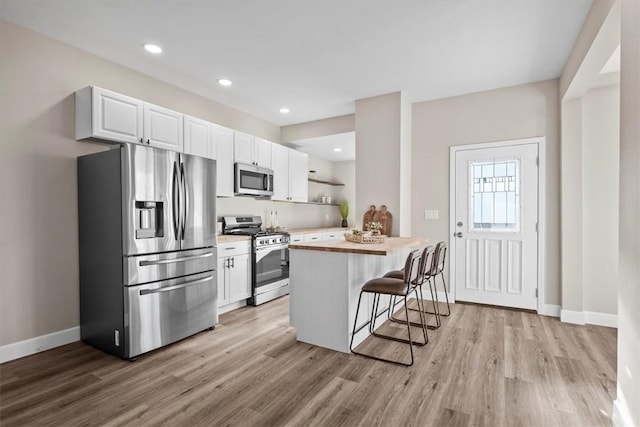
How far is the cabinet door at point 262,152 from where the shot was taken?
4609 millimetres

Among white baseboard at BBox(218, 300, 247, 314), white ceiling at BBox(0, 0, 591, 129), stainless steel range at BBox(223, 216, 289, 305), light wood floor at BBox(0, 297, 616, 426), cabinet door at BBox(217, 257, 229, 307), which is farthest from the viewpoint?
stainless steel range at BBox(223, 216, 289, 305)

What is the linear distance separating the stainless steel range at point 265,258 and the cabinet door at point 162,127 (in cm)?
125

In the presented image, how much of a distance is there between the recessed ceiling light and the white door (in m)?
3.55

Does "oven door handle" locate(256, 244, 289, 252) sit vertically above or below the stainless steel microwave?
below

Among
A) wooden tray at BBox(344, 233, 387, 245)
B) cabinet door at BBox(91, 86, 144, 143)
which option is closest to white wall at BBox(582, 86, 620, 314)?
wooden tray at BBox(344, 233, 387, 245)

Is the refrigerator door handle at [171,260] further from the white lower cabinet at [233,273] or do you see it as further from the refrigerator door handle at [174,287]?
the white lower cabinet at [233,273]

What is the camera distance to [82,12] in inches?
98.1

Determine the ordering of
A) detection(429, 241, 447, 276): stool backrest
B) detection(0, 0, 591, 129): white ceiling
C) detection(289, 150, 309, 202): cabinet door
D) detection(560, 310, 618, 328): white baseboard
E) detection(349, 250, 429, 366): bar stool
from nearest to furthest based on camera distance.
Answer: detection(0, 0, 591, 129): white ceiling → detection(349, 250, 429, 366): bar stool → detection(429, 241, 447, 276): stool backrest → detection(560, 310, 618, 328): white baseboard → detection(289, 150, 309, 202): cabinet door

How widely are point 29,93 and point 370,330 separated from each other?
11.8 ft

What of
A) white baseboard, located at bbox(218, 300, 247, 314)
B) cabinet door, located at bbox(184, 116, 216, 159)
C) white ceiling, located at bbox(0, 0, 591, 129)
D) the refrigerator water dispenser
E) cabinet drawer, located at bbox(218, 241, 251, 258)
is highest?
white ceiling, located at bbox(0, 0, 591, 129)

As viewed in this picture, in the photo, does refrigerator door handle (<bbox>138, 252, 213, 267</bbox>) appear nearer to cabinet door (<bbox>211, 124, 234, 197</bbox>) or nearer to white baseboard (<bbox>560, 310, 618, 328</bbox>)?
cabinet door (<bbox>211, 124, 234, 197</bbox>)

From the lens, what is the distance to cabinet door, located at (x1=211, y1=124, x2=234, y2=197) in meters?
4.03

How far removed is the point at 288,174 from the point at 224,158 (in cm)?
132

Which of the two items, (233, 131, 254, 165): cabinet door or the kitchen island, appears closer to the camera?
the kitchen island
